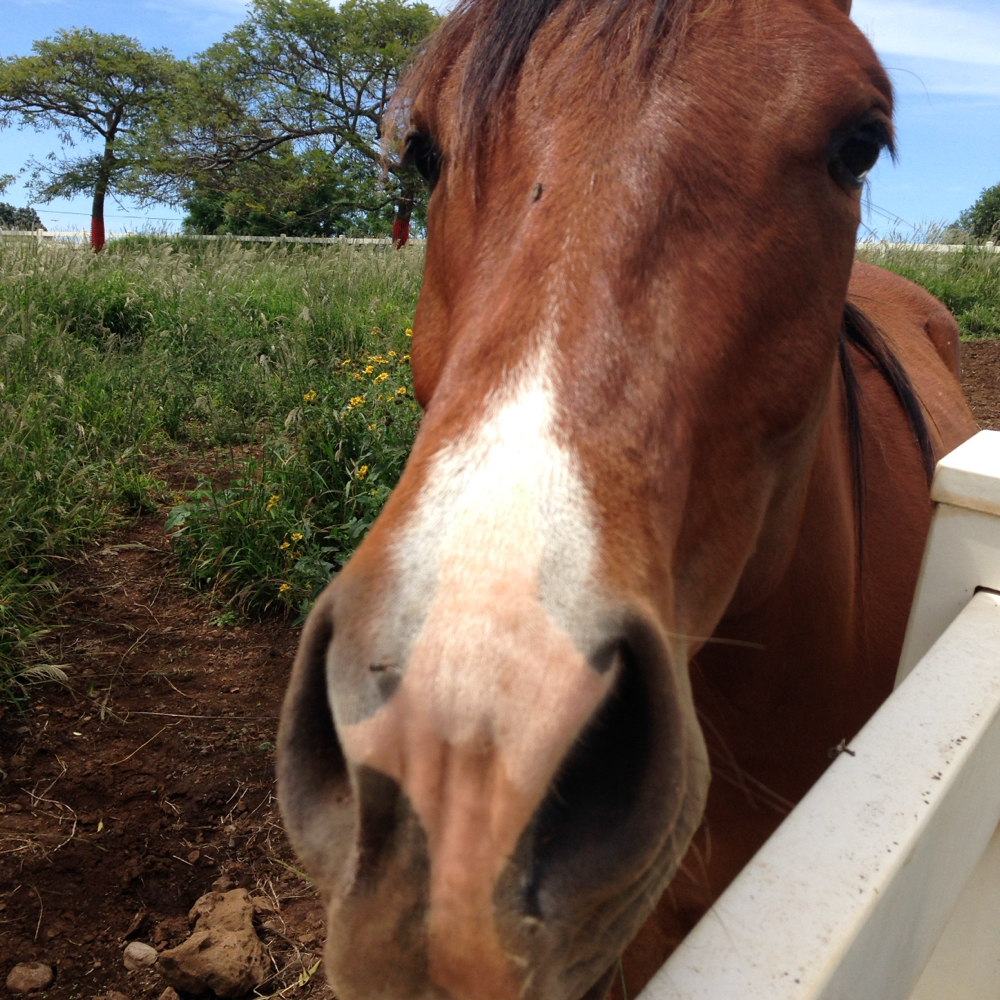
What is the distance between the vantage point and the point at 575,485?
2.42 feet

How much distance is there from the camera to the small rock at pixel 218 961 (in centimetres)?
183

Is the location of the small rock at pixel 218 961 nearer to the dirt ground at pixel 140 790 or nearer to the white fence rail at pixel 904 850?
the dirt ground at pixel 140 790

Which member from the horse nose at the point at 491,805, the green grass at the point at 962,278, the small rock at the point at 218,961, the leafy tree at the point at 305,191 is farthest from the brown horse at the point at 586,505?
the leafy tree at the point at 305,191

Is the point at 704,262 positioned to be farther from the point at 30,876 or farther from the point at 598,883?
the point at 30,876

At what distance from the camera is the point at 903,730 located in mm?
817

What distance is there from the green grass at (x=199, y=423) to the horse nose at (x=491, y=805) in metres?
2.29

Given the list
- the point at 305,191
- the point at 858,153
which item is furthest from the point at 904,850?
the point at 305,191

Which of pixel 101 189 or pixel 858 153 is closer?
pixel 858 153

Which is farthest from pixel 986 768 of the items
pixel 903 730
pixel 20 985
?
pixel 20 985

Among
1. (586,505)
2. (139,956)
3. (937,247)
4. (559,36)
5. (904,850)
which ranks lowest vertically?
(139,956)

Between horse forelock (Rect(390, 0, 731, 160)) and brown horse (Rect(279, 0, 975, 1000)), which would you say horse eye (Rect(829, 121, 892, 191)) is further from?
horse forelock (Rect(390, 0, 731, 160))

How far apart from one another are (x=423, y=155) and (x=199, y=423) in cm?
354

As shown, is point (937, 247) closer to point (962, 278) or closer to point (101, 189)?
point (962, 278)

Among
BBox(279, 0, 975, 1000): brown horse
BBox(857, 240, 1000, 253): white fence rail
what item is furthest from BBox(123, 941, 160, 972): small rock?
BBox(857, 240, 1000, 253): white fence rail
